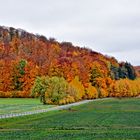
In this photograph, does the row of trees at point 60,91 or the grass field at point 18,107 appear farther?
the row of trees at point 60,91

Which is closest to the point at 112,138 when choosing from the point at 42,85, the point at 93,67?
the point at 42,85

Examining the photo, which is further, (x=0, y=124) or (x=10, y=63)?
(x=10, y=63)

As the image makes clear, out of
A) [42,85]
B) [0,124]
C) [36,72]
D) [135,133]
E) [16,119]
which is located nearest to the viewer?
[135,133]

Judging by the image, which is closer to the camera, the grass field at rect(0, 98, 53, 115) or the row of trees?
the grass field at rect(0, 98, 53, 115)

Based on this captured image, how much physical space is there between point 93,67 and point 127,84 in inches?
749

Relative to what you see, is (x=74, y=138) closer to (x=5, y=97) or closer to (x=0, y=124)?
(x=0, y=124)

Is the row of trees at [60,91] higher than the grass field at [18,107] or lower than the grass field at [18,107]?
higher

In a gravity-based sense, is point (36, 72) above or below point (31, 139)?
above

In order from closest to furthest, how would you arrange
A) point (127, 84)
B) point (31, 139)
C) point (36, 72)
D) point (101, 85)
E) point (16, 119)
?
point (31, 139) → point (16, 119) → point (36, 72) → point (101, 85) → point (127, 84)

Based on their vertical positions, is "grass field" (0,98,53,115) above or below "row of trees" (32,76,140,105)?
below

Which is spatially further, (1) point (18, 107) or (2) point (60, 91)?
(2) point (60, 91)

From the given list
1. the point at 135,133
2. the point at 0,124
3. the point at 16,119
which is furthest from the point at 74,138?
the point at 16,119

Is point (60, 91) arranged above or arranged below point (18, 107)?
above

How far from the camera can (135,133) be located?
47.3 meters
